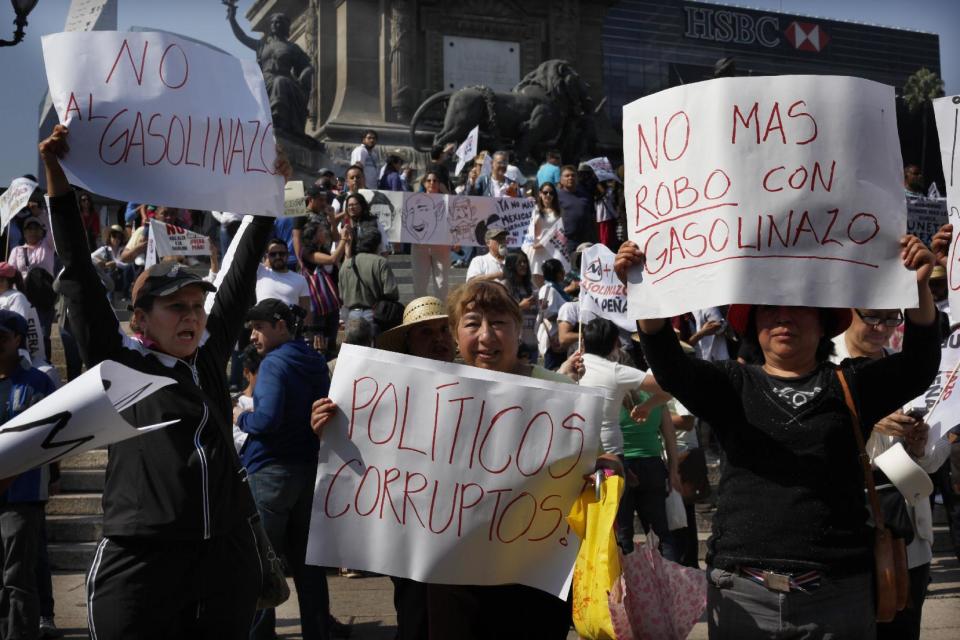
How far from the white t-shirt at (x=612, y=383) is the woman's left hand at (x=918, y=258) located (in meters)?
2.93

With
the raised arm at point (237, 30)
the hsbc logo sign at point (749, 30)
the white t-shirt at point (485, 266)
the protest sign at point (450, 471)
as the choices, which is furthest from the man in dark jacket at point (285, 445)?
the hsbc logo sign at point (749, 30)

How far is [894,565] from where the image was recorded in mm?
3240

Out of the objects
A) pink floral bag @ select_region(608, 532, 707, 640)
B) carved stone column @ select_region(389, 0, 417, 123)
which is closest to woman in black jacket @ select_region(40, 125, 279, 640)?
pink floral bag @ select_region(608, 532, 707, 640)

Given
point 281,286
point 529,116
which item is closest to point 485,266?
point 281,286

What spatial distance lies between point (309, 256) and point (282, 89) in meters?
13.5

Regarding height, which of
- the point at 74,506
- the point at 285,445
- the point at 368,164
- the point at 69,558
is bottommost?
the point at 69,558

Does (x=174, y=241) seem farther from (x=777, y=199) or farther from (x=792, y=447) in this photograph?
(x=792, y=447)

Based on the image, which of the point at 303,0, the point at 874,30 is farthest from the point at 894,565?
the point at 874,30

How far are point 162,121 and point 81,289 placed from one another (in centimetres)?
75

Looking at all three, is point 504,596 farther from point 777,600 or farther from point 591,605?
point 777,600

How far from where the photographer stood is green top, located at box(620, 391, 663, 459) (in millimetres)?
6926

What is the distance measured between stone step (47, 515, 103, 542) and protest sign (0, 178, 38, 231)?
4731mm

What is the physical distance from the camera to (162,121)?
13.0 feet

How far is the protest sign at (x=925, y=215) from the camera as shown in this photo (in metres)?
12.3
